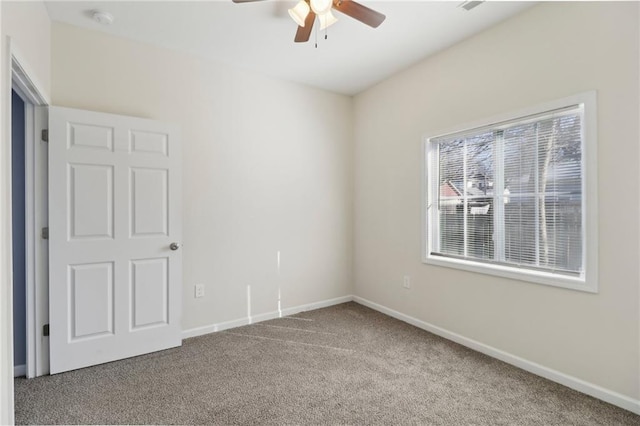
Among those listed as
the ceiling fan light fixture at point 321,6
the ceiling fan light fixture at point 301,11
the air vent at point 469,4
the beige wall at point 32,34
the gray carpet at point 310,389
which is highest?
the air vent at point 469,4

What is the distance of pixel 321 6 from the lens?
77.6 inches

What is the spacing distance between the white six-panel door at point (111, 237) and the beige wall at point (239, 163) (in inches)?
8.9

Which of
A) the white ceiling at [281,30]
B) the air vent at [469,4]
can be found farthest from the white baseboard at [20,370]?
the air vent at [469,4]

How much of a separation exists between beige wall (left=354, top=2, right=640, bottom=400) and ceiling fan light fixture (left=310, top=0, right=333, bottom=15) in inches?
58.4

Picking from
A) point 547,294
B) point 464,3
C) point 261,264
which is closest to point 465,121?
point 464,3

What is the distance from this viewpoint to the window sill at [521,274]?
2105 millimetres

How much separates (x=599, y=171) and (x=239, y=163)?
2.93 m

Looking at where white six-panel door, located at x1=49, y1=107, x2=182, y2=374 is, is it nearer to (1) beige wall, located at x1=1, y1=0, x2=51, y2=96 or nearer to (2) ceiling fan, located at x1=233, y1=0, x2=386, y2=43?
(1) beige wall, located at x1=1, y1=0, x2=51, y2=96

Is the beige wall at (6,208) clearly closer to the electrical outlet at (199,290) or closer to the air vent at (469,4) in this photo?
the electrical outlet at (199,290)

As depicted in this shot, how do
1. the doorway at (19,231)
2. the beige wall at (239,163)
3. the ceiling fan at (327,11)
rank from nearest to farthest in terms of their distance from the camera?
the ceiling fan at (327,11)
the doorway at (19,231)
the beige wall at (239,163)

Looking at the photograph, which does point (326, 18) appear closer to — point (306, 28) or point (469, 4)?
point (306, 28)

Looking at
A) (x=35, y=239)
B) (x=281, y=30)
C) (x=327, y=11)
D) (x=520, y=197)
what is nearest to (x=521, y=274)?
(x=520, y=197)

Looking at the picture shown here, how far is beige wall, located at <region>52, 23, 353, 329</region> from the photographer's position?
Result: 2.68m

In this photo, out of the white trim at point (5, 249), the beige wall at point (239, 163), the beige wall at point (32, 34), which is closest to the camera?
the white trim at point (5, 249)
